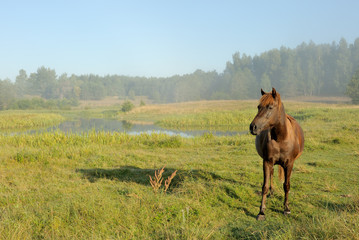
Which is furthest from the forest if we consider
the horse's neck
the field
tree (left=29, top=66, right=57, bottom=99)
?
the horse's neck

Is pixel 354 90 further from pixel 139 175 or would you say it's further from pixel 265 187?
pixel 265 187

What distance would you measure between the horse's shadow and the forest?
68.2 meters

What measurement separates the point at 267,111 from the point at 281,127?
73cm

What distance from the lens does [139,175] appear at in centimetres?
885

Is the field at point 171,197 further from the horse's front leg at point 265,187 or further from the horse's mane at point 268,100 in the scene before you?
the horse's mane at point 268,100

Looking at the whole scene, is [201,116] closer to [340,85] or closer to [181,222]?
[181,222]

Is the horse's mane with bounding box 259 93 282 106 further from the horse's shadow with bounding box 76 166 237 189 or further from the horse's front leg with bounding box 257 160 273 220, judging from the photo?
the horse's shadow with bounding box 76 166 237 189

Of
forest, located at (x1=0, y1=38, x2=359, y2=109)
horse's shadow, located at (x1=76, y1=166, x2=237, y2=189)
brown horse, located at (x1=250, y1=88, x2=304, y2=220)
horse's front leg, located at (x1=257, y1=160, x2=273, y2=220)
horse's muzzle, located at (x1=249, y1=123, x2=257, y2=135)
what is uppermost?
forest, located at (x1=0, y1=38, x2=359, y2=109)

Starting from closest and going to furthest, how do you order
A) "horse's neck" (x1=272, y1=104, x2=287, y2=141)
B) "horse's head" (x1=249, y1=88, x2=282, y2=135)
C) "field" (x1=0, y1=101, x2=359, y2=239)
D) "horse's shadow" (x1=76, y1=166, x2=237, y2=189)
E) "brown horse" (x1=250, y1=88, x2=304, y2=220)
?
1. "field" (x1=0, y1=101, x2=359, y2=239)
2. "horse's head" (x1=249, y1=88, x2=282, y2=135)
3. "brown horse" (x1=250, y1=88, x2=304, y2=220)
4. "horse's neck" (x1=272, y1=104, x2=287, y2=141)
5. "horse's shadow" (x1=76, y1=166, x2=237, y2=189)

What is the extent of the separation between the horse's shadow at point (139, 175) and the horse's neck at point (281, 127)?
2.76 m

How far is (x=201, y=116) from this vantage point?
3791 centimetres

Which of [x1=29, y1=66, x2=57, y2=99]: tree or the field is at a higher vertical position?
[x1=29, y1=66, x2=57, y2=99]: tree

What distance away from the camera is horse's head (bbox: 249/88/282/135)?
4.62 meters

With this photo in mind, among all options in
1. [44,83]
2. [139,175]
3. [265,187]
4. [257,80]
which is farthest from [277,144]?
[44,83]
